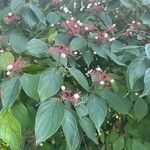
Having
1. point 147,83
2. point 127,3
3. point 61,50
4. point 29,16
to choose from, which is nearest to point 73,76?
point 61,50

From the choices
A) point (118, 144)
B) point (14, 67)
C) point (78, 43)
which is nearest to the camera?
point (14, 67)

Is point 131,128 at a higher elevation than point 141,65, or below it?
below

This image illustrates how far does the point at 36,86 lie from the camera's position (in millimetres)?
801

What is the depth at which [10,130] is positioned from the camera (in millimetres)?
749

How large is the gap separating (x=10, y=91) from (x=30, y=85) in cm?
4

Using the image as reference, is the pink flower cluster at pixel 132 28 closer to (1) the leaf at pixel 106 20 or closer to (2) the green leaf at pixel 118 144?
(1) the leaf at pixel 106 20

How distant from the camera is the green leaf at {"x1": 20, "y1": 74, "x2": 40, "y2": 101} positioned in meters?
0.77

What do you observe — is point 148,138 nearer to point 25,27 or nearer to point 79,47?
point 79,47

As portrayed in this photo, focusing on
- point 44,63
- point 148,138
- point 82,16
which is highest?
point 44,63

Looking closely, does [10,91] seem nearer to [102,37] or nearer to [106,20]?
[102,37]

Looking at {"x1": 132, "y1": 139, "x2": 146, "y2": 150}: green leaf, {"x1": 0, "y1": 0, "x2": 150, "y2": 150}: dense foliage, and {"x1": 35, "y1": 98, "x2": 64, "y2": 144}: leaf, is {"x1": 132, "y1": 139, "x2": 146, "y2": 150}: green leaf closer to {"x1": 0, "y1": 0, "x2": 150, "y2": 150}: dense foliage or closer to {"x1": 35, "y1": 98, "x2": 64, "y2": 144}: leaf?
{"x1": 0, "y1": 0, "x2": 150, "y2": 150}: dense foliage

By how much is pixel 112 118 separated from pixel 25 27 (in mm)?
380

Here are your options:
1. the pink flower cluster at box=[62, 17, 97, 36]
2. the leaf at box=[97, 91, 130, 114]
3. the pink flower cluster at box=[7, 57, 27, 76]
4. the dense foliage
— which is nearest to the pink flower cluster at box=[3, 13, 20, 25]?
the dense foliage

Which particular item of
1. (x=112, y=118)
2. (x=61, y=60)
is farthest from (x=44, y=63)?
(x=112, y=118)
